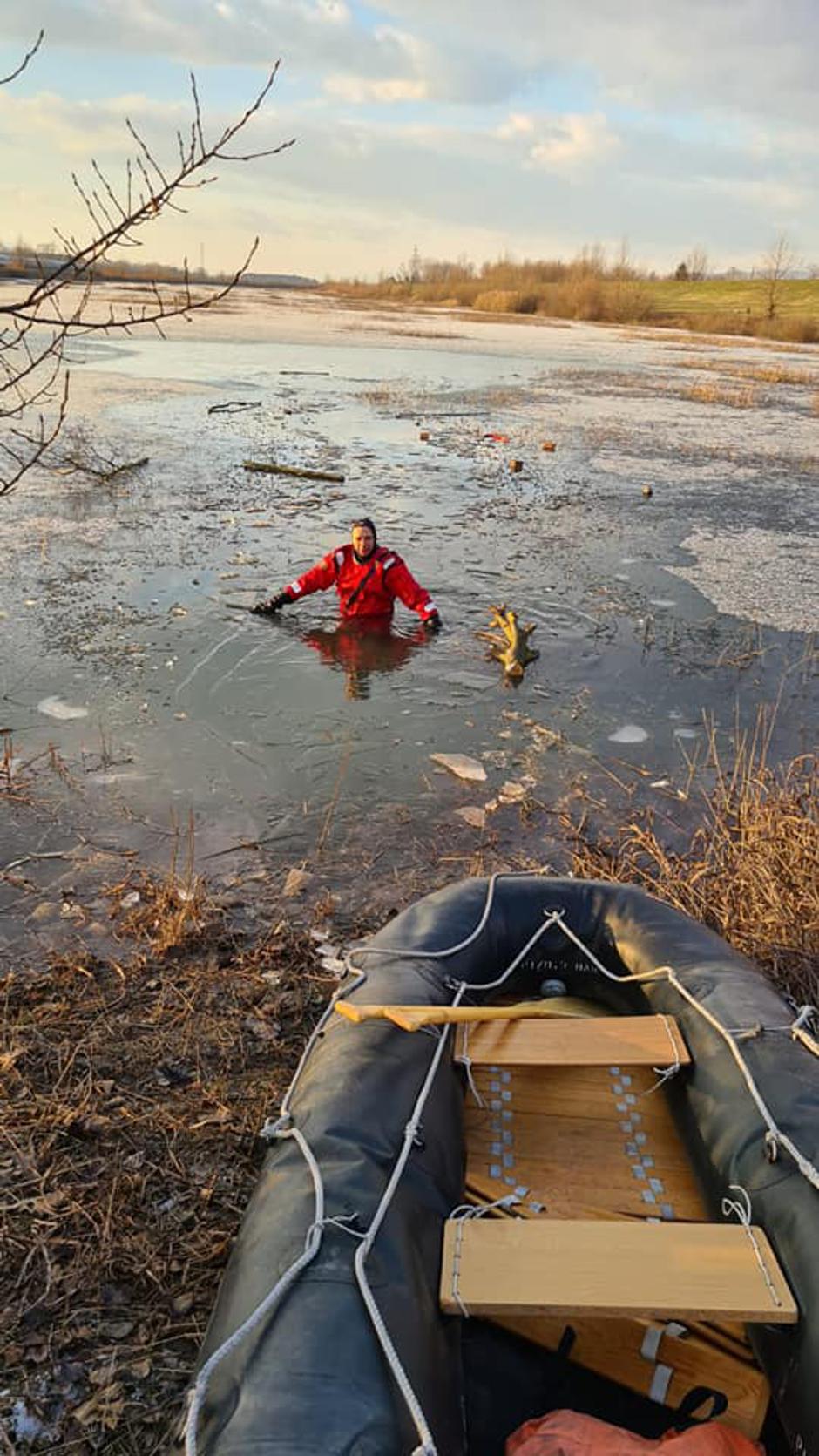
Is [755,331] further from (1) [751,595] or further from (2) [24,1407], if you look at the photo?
(2) [24,1407]

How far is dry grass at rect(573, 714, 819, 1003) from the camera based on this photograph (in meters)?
3.65

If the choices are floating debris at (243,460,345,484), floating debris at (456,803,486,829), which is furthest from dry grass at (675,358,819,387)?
floating debris at (456,803,486,829)

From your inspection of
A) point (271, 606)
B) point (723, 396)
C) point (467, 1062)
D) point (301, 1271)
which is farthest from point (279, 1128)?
point (723, 396)

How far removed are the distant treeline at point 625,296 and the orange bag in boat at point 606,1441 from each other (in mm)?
44084

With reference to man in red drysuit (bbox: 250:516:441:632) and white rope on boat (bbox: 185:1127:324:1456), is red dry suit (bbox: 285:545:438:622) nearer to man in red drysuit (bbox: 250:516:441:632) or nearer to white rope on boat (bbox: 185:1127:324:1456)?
man in red drysuit (bbox: 250:516:441:632)

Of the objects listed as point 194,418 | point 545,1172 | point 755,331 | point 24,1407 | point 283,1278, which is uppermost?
point 755,331

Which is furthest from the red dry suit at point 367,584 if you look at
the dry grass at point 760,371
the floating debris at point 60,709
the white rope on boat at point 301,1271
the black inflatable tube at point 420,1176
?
the dry grass at point 760,371

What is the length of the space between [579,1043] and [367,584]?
5.23 meters

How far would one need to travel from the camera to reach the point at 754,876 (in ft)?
12.8

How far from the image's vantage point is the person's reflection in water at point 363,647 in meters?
7.07

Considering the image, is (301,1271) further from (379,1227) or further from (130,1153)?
(130,1153)

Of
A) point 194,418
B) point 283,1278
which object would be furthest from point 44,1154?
point 194,418

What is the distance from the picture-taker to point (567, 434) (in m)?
15.6

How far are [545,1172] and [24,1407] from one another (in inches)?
52.2
